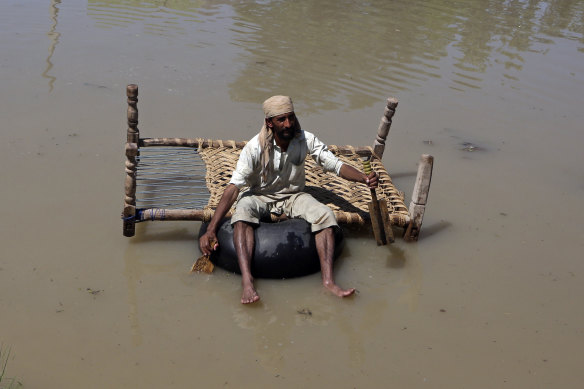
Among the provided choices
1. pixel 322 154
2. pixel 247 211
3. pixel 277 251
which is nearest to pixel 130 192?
pixel 247 211

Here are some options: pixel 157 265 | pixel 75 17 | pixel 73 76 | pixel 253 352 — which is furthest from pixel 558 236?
pixel 75 17

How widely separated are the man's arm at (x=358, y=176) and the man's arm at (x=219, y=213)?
31.1 inches

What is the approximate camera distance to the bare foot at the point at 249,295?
3926 millimetres

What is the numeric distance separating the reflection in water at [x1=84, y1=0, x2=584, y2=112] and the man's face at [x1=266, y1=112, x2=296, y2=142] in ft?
10.8

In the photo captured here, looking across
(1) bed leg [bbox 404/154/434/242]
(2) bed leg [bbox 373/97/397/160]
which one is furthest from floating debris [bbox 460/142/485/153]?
(1) bed leg [bbox 404/154/434/242]

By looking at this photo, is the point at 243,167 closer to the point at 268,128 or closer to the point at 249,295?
the point at 268,128

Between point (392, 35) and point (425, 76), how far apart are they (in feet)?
6.43

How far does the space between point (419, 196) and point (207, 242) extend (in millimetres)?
1615

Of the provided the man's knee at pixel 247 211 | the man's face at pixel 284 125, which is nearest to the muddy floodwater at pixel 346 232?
the man's knee at pixel 247 211

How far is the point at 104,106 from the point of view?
273 inches

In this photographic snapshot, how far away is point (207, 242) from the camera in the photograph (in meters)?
4.07

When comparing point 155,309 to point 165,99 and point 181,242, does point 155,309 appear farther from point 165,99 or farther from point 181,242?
point 165,99

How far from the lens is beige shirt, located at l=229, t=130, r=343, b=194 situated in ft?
13.5

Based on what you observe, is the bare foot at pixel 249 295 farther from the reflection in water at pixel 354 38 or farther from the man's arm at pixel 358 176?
the reflection in water at pixel 354 38
